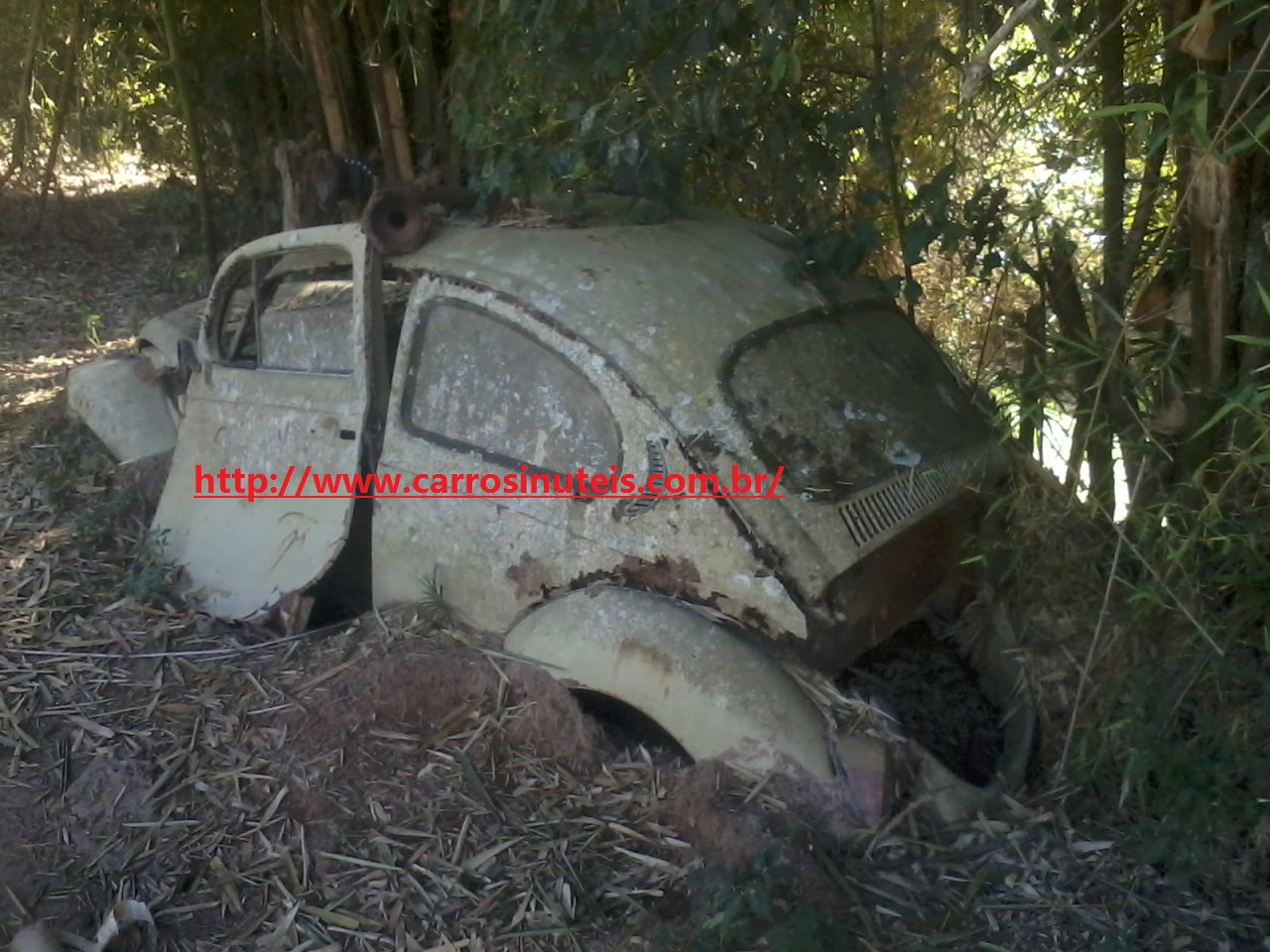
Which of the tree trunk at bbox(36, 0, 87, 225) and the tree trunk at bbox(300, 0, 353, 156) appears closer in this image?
the tree trunk at bbox(300, 0, 353, 156)

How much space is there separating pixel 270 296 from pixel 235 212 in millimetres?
3742

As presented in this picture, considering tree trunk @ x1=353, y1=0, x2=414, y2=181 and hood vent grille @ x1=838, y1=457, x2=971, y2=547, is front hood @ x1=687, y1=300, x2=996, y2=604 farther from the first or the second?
tree trunk @ x1=353, y1=0, x2=414, y2=181

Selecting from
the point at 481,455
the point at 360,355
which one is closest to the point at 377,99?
the point at 360,355

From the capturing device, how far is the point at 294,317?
449cm

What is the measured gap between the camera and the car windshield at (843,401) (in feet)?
11.4

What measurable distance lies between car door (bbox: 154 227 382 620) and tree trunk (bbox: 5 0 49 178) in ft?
14.6

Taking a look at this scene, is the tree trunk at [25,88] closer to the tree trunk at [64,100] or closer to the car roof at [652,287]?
the tree trunk at [64,100]

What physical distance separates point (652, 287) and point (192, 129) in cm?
503

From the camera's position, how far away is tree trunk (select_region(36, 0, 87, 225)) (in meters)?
8.16

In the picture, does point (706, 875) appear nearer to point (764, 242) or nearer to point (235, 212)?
point (764, 242)

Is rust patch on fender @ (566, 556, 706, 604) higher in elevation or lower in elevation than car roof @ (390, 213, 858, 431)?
lower

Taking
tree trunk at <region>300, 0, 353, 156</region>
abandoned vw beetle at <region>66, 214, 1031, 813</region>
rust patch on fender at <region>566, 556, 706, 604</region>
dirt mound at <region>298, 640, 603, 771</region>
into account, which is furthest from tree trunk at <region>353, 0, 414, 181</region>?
rust patch on fender at <region>566, 556, 706, 604</region>

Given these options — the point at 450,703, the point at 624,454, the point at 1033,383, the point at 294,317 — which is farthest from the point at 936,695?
the point at 294,317

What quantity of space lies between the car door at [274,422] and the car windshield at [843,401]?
131 cm
